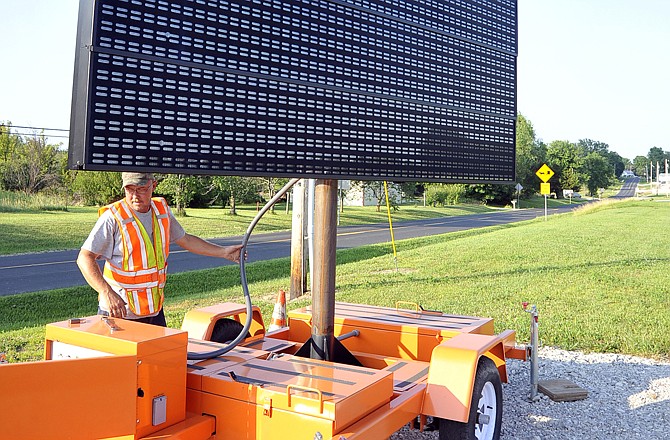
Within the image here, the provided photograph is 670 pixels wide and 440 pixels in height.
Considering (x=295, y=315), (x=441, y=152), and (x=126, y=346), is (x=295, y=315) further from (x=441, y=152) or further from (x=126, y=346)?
(x=126, y=346)

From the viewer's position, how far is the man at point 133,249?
3773mm

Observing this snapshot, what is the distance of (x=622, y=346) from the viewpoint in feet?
23.4

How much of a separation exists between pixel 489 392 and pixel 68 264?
1372 centimetres

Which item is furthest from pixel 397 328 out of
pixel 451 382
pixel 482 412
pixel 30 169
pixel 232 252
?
pixel 30 169

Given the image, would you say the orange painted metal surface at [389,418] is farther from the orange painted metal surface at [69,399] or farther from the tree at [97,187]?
the tree at [97,187]

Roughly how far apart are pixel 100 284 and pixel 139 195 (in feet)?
2.31

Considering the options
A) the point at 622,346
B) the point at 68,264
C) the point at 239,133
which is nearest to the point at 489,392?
the point at 239,133

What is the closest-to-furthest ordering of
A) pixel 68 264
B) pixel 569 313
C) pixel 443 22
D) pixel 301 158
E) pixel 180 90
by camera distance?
pixel 180 90, pixel 301 158, pixel 443 22, pixel 569 313, pixel 68 264

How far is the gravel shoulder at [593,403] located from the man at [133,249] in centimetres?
222

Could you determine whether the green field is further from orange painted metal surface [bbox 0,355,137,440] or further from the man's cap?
orange painted metal surface [bbox 0,355,137,440]

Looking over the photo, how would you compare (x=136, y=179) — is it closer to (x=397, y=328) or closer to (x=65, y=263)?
(x=397, y=328)

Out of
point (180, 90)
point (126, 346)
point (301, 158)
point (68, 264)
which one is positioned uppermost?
point (180, 90)

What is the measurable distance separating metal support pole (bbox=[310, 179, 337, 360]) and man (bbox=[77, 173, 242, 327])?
1.09 meters

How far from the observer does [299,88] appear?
351 cm
